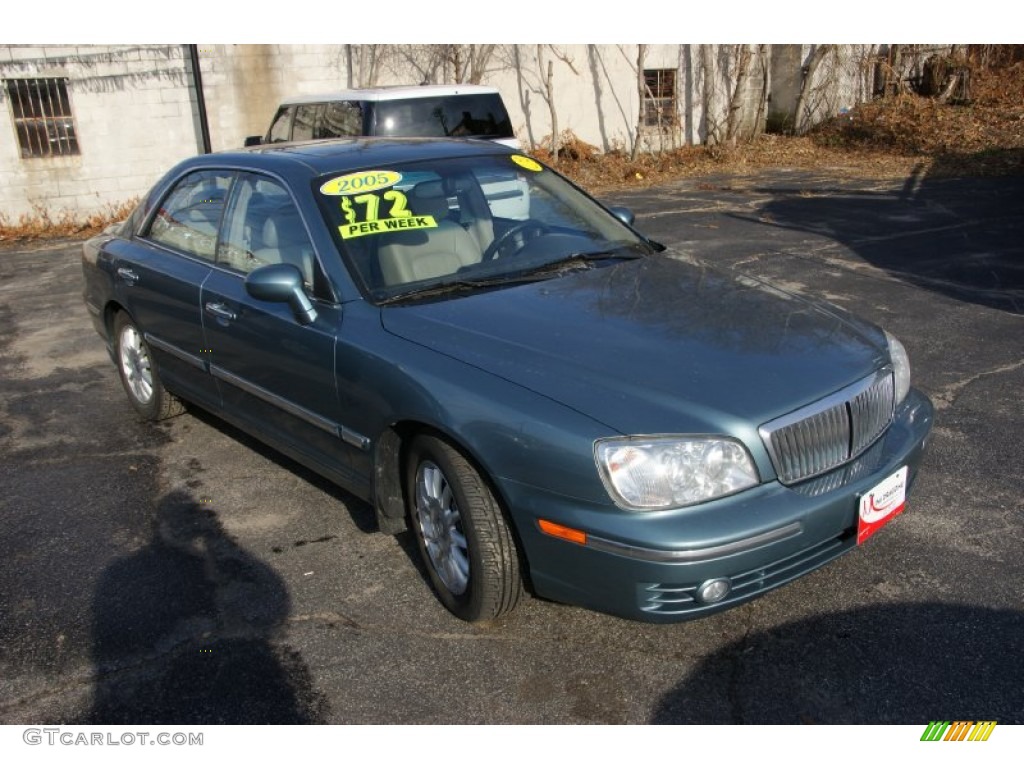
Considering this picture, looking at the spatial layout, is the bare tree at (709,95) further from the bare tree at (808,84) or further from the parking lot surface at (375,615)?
the parking lot surface at (375,615)

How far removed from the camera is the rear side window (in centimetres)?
930

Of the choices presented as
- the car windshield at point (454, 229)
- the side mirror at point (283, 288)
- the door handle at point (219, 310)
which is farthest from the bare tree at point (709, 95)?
the side mirror at point (283, 288)

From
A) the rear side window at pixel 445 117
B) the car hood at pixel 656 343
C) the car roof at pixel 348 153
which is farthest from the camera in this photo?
the rear side window at pixel 445 117

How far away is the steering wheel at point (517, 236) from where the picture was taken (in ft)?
13.3

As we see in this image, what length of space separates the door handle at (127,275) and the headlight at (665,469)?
3.40 meters

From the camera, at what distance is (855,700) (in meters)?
2.88

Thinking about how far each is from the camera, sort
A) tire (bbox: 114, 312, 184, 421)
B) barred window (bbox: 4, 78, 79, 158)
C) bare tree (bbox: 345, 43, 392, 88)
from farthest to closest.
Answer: bare tree (bbox: 345, 43, 392, 88) → barred window (bbox: 4, 78, 79, 158) → tire (bbox: 114, 312, 184, 421)

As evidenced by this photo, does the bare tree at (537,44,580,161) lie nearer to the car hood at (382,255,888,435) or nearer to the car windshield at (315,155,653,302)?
the car windshield at (315,155,653,302)

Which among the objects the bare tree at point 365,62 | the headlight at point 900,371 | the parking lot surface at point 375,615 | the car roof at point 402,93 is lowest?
the parking lot surface at point 375,615

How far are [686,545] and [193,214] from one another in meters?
3.36

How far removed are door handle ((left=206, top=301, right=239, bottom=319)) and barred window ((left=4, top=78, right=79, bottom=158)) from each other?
11235mm

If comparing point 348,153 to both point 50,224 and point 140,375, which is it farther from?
point 50,224

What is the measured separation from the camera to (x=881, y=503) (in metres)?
3.18

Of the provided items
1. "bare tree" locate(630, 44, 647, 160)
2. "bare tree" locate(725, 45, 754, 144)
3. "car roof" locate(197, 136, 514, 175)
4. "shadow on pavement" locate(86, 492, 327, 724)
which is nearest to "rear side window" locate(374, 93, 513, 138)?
"car roof" locate(197, 136, 514, 175)
